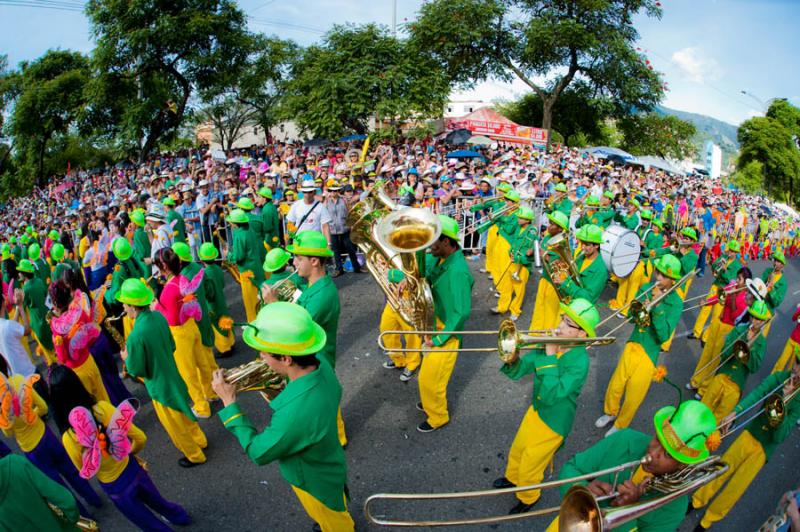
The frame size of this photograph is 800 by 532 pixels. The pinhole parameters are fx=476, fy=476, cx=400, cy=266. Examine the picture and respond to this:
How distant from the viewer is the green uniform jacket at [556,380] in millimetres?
3592

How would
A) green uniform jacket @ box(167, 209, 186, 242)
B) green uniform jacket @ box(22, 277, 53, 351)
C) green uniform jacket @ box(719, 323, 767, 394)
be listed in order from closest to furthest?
1. green uniform jacket @ box(719, 323, 767, 394)
2. green uniform jacket @ box(22, 277, 53, 351)
3. green uniform jacket @ box(167, 209, 186, 242)

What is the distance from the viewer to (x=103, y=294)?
6.70m

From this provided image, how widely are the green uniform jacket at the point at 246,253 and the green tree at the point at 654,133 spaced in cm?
3637

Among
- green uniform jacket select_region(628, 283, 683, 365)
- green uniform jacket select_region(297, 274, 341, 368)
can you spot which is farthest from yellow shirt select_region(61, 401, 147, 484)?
green uniform jacket select_region(628, 283, 683, 365)

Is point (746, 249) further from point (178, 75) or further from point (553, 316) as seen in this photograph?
point (178, 75)

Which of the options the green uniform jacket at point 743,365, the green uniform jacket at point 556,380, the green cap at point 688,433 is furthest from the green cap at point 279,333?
the green uniform jacket at point 743,365

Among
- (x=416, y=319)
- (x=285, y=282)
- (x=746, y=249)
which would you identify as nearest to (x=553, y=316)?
(x=416, y=319)

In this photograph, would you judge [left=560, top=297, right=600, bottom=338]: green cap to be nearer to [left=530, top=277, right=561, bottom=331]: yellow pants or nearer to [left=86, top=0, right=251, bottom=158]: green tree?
[left=530, top=277, right=561, bottom=331]: yellow pants

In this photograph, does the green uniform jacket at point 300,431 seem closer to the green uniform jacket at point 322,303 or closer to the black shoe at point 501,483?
the green uniform jacket at point 322,303

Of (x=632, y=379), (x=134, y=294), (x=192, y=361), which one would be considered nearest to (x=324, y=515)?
(x=134, y=294)

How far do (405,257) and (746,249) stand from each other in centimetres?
1624

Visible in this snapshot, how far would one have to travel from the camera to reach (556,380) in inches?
142

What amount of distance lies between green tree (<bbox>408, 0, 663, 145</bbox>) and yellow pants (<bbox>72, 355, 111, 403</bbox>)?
29474 millimetres

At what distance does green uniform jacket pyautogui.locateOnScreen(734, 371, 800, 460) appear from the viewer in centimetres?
376
